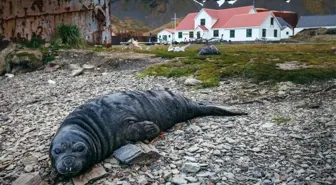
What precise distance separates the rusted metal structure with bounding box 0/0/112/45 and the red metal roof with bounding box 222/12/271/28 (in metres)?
31.2

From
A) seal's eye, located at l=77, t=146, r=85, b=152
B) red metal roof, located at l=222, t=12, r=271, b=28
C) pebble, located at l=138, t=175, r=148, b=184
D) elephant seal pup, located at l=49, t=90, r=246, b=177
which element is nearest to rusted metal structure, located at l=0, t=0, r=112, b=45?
elephant seal pup, located at l=49, t=90, r=246, b=177

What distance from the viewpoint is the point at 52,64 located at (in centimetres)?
1194

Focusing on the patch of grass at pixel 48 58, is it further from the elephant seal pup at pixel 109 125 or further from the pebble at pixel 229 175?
the pebble at pixel 229 175

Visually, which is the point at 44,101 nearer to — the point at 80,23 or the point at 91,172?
the point at 91,172

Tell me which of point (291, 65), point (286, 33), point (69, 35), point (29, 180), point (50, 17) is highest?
point (286, 33)

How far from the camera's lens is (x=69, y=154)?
3.79 metres

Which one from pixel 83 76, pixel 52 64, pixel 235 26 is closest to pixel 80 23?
pixel 52 64

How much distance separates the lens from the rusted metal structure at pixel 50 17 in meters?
13.3

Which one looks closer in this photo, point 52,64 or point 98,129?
point 98,129

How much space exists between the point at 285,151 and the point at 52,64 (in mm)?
9400

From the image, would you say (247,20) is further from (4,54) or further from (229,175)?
(229,175)

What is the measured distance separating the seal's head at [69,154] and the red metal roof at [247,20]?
139 ft

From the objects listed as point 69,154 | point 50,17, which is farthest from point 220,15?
point 69,154

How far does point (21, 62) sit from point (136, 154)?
9113mm
